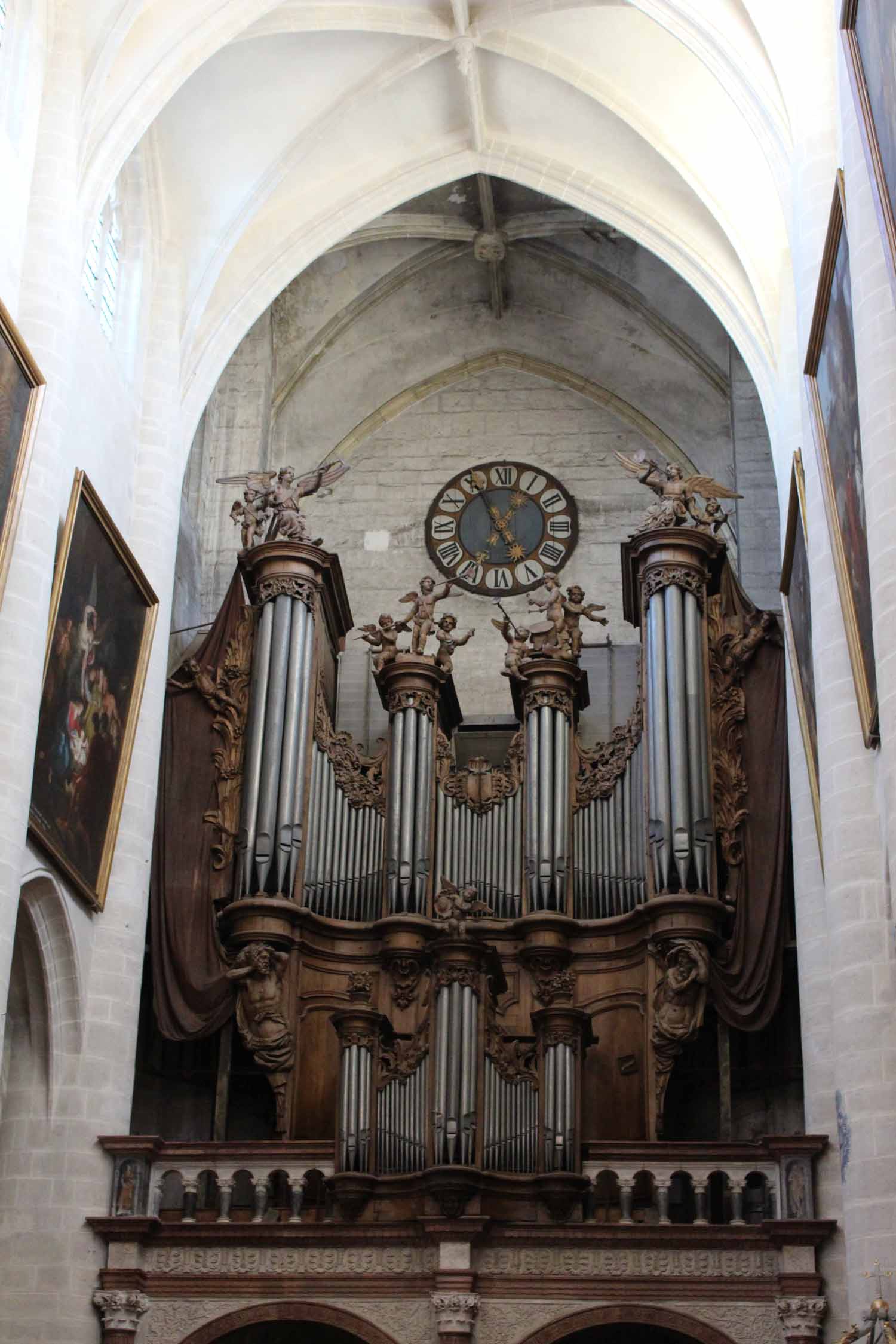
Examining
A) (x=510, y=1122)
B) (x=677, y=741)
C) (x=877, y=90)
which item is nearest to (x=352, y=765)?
(x=677, y=741)

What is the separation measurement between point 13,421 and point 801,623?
6.12m

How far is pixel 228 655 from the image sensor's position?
59.8ft

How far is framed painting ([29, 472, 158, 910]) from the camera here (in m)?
14.9

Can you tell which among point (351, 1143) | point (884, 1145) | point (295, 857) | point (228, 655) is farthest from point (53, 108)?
point (884, 1145)

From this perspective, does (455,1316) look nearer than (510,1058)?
Yes

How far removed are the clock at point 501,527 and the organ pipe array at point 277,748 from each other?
3.30 meters

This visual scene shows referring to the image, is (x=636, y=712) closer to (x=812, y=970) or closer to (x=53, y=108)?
(x=812, y=970)

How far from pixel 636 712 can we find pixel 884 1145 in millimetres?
6317

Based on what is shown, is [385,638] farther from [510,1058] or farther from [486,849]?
[510,1058]

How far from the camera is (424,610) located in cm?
1841

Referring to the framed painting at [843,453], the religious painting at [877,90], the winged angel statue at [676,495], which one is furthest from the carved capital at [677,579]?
the religious painting at [877,90]

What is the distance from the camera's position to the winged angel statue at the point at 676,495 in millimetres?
18203

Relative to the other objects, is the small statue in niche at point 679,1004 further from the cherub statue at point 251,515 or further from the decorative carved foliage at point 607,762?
the cherub statue at point 251,515

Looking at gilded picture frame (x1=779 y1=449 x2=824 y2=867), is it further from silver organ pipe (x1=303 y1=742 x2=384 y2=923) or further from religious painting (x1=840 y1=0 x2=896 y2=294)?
silver organ pipe (x1=303 y1=742 x2=384 y2=923)
